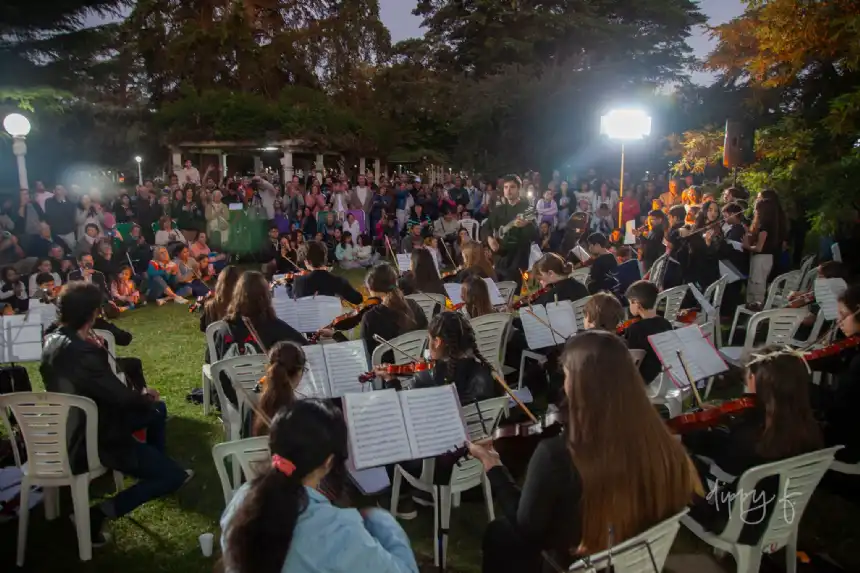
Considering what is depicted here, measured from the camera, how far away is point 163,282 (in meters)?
10.1

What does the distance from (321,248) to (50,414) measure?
3.44 m

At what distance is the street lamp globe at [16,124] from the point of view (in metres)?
11.7

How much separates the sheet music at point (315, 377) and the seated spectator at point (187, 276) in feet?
22.9

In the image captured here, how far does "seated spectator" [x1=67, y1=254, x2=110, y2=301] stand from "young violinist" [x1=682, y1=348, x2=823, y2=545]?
7819 mm

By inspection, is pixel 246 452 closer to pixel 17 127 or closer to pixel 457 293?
pixel 457 293

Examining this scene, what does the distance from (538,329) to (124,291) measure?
23.5 ft

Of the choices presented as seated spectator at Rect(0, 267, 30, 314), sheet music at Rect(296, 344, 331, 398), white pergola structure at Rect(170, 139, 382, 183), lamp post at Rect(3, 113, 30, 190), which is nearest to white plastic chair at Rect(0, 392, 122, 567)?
sheet music at Rect(296, 344, 331, 398)

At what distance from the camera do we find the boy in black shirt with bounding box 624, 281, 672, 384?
4.51 metres

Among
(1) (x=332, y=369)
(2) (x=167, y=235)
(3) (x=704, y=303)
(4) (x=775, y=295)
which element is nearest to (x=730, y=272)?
(4) (x=775, y=295)

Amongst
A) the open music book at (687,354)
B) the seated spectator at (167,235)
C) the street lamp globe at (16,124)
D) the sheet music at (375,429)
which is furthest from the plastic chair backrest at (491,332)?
the street lamp globe at (16,124)

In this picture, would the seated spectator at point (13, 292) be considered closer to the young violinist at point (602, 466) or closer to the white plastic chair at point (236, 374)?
the white plastic chair at point (236, 374)

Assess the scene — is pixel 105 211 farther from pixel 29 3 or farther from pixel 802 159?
pixel 802 159

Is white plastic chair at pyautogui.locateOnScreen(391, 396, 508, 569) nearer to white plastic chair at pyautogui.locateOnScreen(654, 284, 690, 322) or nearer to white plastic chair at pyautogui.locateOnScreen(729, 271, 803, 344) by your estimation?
white plastic chair at pyautogui.locateOnScreen(654, 284, 690, 322)

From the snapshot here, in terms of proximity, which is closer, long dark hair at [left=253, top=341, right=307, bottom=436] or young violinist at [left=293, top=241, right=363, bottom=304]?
long dark hair at [left=253, top=341, right=307, bottom=436]
